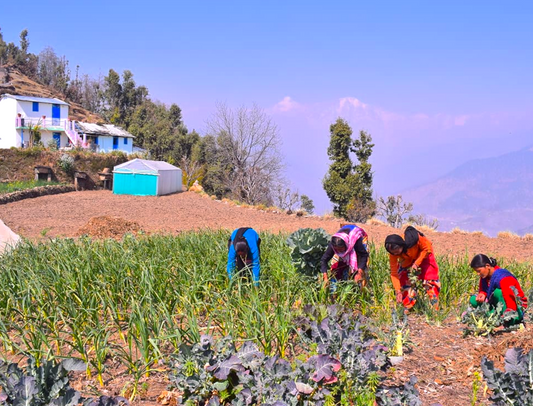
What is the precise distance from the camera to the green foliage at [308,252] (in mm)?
5457

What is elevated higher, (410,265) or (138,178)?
(138,178)

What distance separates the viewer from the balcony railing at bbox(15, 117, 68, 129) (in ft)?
125

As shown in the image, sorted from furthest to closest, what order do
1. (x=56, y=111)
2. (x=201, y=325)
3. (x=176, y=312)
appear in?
(x=56, y=111), (x=176, y=312), (x=201, y=325)

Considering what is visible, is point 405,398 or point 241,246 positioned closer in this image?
point 405,398

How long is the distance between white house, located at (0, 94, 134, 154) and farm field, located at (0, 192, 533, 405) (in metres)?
34.0

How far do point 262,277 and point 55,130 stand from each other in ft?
123

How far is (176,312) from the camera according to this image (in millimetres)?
4602

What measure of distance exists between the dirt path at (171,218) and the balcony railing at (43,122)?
1474cm

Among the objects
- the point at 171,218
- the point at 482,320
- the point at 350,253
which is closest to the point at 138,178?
the point at 171,218

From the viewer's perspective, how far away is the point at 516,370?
2773mm

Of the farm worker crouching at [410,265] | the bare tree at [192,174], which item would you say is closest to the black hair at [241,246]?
the farm worker crouching at [410,265]

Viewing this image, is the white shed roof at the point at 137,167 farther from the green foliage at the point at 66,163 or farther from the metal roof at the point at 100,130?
the metal roof at the point at 100,130

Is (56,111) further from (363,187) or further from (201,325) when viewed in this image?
(201,325)

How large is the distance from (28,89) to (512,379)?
5896cm
